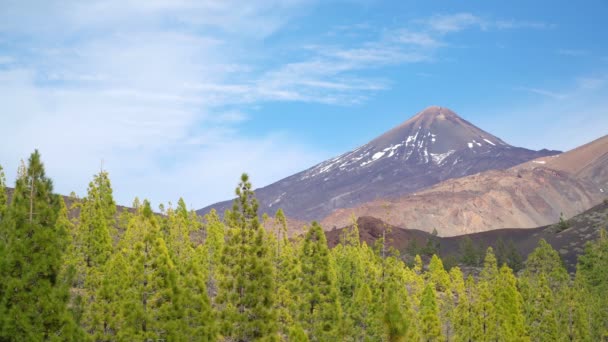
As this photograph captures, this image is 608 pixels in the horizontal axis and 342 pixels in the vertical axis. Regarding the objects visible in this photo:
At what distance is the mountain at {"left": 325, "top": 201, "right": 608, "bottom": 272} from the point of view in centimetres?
12231

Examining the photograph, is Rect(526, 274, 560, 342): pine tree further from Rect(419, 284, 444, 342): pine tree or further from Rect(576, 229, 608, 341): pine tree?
Rect(419, 284, 444, 342): pine tree

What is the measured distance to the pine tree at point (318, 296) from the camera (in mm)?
35125

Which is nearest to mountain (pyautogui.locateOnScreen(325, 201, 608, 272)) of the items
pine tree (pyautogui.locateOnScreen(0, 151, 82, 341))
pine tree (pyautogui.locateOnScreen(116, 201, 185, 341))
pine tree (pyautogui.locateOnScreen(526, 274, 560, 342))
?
pine tree (pyautogui.locateOnScreen(526, 274, 560, 342))

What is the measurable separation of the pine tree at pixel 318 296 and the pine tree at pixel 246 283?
3.72 m

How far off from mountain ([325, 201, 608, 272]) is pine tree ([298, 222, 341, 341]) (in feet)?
231

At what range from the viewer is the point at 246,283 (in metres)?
31.6

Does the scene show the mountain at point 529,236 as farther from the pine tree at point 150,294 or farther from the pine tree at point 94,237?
the pine tree at point 150,294

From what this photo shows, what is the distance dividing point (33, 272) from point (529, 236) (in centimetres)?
15420

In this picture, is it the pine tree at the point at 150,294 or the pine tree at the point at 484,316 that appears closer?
the pine tree at the point at 150,294

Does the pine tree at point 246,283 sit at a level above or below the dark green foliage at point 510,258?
above

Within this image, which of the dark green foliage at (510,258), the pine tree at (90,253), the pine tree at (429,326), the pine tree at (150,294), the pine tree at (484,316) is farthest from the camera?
the dark green foliage at (510,258)

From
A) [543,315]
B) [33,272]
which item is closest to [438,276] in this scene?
[543,315]

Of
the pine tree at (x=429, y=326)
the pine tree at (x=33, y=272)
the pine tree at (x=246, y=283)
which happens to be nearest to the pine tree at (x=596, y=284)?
the pine tree at (x=429, y=326)

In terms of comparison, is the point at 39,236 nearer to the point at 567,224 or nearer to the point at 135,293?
the point at 135,293
